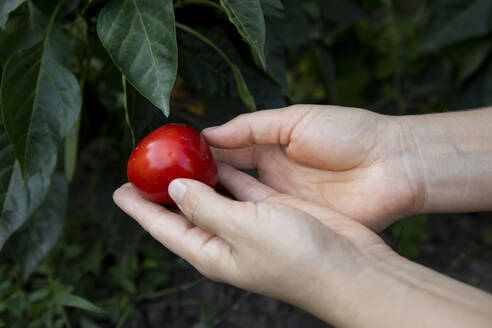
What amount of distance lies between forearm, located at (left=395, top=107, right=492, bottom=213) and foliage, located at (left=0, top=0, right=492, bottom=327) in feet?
1.19

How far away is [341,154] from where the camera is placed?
116 centimetres

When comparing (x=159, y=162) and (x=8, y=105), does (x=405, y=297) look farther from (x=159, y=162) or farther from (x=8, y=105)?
(x=8, y=105)

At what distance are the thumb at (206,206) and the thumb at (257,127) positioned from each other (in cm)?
20

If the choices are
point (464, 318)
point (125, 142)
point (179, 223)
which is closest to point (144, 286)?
point (125, 142)

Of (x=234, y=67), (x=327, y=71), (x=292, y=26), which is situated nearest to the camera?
(x=234, y=67)

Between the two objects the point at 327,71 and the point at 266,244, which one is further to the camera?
the point at 327,71

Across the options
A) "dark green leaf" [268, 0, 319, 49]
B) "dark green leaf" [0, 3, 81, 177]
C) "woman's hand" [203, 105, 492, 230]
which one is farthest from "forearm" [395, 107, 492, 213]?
"dark green leaf" [0, 3, 81, 177]

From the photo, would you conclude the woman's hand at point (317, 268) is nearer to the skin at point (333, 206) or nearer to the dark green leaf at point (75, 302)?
the skin at point (333, 206)

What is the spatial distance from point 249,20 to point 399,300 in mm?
605

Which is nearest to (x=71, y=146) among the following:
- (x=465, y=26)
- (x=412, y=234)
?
(x=412, y=234)

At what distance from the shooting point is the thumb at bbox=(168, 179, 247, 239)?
909 millimetres

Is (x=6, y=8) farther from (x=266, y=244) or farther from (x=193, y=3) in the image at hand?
(x=266, y=244)

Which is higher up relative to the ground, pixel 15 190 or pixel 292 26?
pixel 292 26

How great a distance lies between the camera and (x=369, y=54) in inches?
83.0
